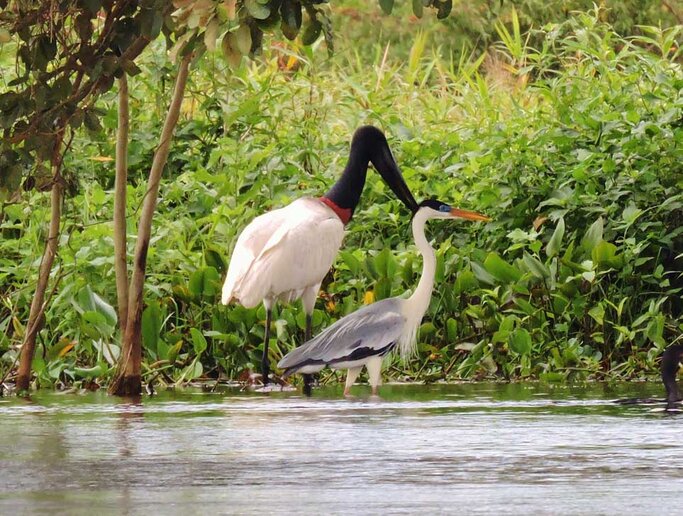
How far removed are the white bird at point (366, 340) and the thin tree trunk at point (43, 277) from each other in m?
1.41

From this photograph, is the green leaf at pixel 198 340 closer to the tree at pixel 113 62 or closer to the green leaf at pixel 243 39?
the tree at pixel 113 62

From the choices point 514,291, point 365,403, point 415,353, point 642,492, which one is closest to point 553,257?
point 514,291

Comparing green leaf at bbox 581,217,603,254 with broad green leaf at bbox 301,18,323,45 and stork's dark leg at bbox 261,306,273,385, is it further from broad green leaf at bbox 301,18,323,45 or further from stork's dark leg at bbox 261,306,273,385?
broad green leaf at bbox 301,18,323,45

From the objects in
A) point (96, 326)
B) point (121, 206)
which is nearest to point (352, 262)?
point (96, 326)

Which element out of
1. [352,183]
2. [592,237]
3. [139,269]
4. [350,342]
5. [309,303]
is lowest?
[350,342]

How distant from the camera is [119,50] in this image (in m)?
9.49

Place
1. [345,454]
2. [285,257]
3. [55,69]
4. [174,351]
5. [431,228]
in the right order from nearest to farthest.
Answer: [345,454]
[55,69]
[285,257]
[174,351]
[431,228]

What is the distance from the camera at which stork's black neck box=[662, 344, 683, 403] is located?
9.09 meters

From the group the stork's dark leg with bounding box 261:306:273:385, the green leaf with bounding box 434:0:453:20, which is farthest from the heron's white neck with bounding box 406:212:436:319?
the green leaf with bounding box 434:0:453:20

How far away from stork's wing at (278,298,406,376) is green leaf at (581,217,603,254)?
2.21m

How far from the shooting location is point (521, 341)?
37.0ft

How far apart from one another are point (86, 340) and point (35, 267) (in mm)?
997

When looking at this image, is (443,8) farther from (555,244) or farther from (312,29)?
(555,244)

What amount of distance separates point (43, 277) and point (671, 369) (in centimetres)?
355
